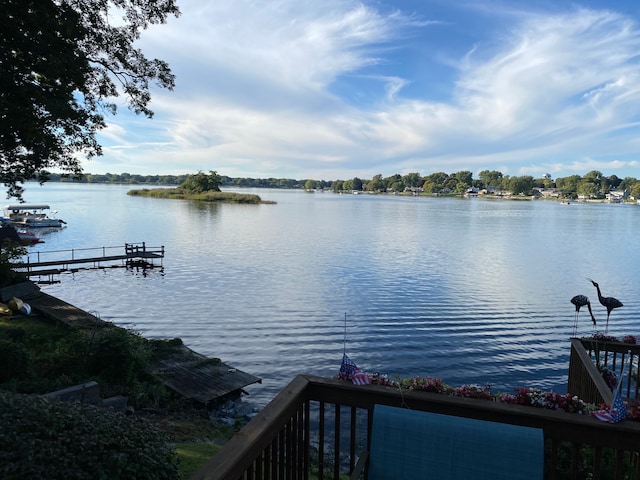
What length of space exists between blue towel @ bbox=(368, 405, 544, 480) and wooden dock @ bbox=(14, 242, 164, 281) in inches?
1024

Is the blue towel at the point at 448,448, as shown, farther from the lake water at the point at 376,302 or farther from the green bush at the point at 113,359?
the green bush at the point at 113,359

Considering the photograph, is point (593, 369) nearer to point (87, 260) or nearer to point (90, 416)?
point (90, 416)

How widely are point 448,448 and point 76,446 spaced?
194 cm

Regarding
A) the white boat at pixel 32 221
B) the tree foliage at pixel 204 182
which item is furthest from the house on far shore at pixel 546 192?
the white boat at pixel 32 221

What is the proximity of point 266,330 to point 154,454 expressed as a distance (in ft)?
42.7

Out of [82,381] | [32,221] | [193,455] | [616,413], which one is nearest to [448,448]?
[616,413]

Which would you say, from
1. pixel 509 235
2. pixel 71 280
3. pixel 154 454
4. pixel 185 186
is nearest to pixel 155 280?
pixel 71 280

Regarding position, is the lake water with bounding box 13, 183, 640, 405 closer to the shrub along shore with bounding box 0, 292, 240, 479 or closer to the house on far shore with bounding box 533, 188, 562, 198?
the shrub along shore with bounding box 0, 292, 240, 479

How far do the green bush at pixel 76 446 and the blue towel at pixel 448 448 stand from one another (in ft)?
3.94

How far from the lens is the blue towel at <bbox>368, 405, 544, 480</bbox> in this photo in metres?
2.36

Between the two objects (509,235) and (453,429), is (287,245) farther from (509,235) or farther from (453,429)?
(453,429)

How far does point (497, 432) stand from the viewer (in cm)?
240

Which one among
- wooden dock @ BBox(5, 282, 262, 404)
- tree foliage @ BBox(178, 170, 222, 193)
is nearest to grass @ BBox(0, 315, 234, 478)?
wooden dock @ BBox(5, 282, 262, 404)

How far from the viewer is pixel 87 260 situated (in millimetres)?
27688
